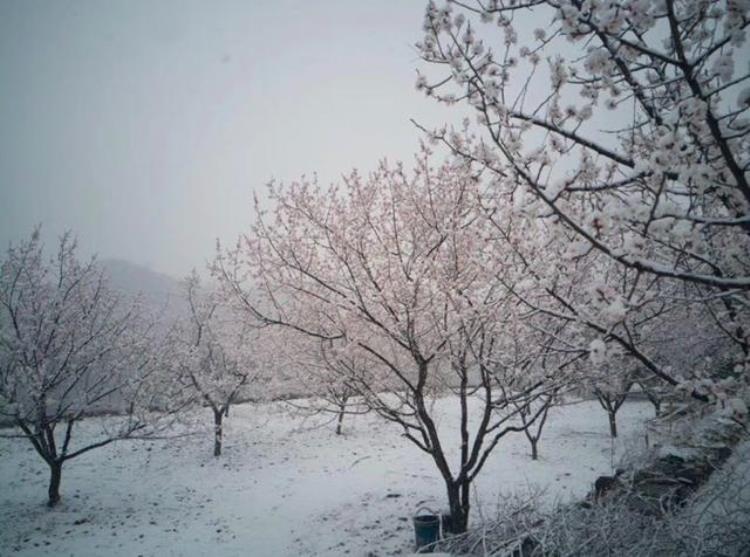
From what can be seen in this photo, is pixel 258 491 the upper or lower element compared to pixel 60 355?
lower

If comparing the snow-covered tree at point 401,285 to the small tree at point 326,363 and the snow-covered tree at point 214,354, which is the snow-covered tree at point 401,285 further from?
the snow-covered tree at point 214,354

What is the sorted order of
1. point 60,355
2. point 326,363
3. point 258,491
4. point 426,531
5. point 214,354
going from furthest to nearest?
point 214,354, point 258,491, point 60,355, point 326,363, point 426,531

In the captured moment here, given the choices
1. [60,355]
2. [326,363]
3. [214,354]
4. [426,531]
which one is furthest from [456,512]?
[214,354]

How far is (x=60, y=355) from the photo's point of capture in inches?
340

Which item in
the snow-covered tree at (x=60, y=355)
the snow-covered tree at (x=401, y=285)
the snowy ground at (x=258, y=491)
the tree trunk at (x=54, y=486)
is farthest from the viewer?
the tree trunk at (x=54, y=486)

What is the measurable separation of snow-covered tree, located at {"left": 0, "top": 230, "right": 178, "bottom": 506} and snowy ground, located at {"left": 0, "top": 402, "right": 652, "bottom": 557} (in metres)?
1.68

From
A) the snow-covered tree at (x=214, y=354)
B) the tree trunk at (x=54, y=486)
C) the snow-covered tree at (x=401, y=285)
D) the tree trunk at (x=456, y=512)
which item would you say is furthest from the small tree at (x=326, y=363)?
the snow-covered tree at (x=214, y=354)

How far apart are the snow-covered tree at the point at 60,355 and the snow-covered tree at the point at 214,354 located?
3012 mm

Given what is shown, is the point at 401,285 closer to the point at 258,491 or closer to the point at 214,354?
the point at 258,491

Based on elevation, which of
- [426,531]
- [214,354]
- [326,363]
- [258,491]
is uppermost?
[214,354]

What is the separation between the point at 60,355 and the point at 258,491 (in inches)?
225

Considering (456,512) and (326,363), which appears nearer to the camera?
(456,512)

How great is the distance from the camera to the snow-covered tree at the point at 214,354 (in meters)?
13.5

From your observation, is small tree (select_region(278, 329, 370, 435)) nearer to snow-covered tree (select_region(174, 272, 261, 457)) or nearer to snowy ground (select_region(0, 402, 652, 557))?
snowy ground (select_region(0, 402, 652, 557))
